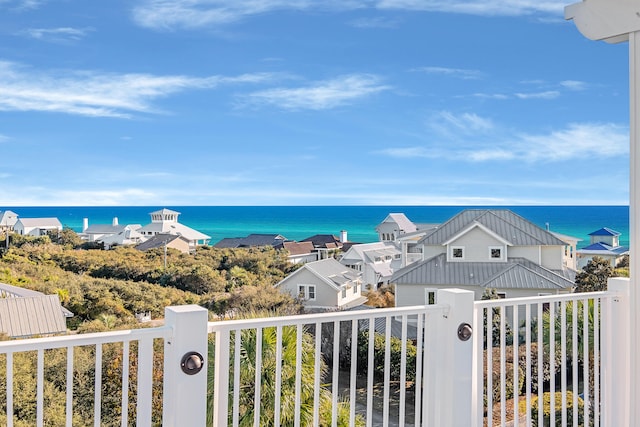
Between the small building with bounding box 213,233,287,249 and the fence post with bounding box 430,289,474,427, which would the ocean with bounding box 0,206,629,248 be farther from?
the fence post with bounding box 430,289,474,427

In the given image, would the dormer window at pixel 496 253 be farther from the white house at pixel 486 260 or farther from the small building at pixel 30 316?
the small building at pixel 30 316

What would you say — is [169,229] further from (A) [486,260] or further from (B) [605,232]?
(B) [605,232]

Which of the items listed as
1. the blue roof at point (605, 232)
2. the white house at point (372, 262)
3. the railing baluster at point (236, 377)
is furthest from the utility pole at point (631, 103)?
the white house at point (372, 262)

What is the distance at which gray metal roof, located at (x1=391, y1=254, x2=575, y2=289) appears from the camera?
10668 mm

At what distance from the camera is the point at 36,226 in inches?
425

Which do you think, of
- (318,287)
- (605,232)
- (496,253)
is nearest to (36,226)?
(318,287)

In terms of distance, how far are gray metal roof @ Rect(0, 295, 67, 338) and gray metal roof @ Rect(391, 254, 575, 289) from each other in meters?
6.54

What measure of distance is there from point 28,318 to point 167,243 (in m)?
4.24

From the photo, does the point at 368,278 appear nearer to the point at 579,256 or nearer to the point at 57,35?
the point at 579,256

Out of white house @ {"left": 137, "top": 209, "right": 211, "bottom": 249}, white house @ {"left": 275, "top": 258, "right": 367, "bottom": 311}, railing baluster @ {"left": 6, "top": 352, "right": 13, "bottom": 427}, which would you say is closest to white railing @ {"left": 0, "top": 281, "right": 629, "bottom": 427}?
railing baluster @ {"left": 6, "top": 352, "right": 13, "bottom": 427}

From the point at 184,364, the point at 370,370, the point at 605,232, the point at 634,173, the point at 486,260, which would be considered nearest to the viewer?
the point at 184,364

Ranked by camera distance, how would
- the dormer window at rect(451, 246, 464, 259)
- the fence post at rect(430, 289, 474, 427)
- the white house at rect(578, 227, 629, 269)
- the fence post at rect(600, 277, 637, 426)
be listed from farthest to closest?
the dormer window at rect(451, 246, 464, 259), the white house at rect(578, 227, 629, 269), the fence post at rect(600, 277, 637, 426), the fence post at rect(430, 289, 474, 427)

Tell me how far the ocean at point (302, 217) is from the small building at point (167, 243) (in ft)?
3.30

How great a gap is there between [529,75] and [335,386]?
58.3 ft
